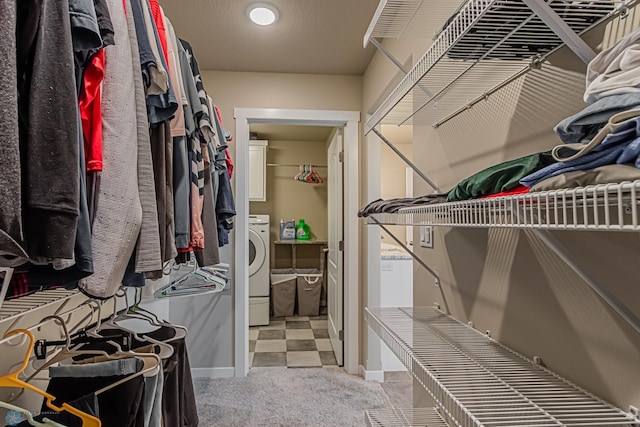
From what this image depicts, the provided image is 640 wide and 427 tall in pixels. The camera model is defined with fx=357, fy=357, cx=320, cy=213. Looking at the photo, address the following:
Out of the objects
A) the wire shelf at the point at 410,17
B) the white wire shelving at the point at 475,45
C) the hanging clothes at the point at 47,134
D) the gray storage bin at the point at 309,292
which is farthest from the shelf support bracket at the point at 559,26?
the gray storage bin at the point at 309,292

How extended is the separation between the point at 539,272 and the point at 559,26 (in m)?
0.57

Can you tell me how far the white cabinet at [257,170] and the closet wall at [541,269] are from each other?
3.34m

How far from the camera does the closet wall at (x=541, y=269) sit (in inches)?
27.3

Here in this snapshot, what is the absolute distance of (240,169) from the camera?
2766mm

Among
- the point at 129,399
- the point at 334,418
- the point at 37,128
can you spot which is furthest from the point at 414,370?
the point at 334,418

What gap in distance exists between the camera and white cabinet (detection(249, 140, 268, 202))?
4.54 metres

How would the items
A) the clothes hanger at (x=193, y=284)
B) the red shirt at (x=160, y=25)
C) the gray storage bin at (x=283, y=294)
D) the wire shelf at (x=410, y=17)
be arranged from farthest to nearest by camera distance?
the gray storage bin at (x=283, y=294) → the clothes hanger at (x=193, y=284) → the wire shelf at (x=410, y=17) → the red shirt at (x=160, y=25)

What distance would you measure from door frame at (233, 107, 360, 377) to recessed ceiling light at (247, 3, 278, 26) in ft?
2.53

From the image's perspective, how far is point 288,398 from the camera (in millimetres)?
2422

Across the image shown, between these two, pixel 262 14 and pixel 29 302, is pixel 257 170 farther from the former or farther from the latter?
pixel 29 302

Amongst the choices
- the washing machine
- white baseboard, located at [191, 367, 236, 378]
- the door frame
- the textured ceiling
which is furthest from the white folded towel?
the washing machine

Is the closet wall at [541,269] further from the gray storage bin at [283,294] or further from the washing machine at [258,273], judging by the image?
the gray storage bin at [283,294]

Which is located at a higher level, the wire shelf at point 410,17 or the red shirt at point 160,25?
the wire shelf at point 410,17

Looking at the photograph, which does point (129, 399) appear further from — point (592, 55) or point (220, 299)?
point (220, 299)
